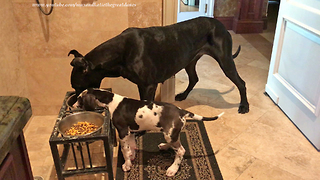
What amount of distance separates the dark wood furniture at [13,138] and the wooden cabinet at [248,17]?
4199mm

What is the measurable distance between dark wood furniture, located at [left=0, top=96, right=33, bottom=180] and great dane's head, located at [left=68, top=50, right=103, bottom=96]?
0.80 metres

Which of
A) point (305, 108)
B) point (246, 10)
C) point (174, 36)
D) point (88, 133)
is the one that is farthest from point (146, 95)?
point (246, 10)

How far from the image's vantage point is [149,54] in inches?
78.2

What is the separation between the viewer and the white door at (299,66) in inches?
82.4

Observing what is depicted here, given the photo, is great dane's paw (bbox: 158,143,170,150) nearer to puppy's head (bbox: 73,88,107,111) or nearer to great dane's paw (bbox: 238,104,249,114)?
puppy's head (bbox: 73,88,107,111)

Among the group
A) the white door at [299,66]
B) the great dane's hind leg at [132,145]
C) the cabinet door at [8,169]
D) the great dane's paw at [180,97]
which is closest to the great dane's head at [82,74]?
the great dane's hind leg at [132,145]

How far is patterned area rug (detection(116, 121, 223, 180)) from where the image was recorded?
185cm

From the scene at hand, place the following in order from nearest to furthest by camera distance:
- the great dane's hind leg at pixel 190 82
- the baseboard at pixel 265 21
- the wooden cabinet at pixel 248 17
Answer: the great dane's hind leg at pixel 190 82
the wooden cabinet at pixel 248 17
the baseboard at pixel 265 21

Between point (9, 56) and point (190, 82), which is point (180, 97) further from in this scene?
point (9, 56)

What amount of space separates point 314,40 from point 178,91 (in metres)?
1.33

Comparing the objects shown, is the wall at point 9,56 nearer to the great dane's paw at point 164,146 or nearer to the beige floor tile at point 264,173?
the great dane's paw at point 164,146

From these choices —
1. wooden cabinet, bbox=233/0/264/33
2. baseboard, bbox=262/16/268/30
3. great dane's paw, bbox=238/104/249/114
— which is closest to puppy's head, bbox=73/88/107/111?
great dane's paw, bbox=238/104/249/114

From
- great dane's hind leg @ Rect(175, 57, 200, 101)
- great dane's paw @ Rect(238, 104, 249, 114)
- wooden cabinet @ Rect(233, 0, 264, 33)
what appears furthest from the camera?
wooden cabinet @ Rect(233, 0, 264, 33)

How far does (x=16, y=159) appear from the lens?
1.01m
